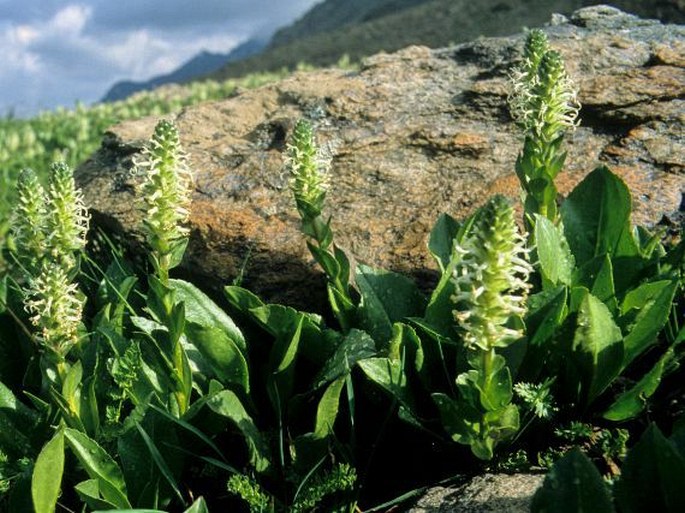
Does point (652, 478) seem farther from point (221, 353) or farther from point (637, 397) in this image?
point (221, 353)

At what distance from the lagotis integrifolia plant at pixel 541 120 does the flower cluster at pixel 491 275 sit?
1.09m

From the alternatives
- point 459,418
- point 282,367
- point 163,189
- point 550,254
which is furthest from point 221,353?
point 550,254

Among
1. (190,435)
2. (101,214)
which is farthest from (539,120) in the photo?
(101,214)

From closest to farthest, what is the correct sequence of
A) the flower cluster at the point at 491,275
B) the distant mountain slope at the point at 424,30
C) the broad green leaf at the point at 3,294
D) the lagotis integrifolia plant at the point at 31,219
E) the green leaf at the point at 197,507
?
the flower cluster at the point at 491,275 → the green leaf at the point at 197,507 → the lagotis integrifolia plant at the point at 31,219 → the broad green leaf at the point at 3,294 → the distant mountain slope at the point at 424,30

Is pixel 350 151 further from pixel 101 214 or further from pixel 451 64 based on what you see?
pixel 101 214

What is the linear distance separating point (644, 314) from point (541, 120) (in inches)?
40.3

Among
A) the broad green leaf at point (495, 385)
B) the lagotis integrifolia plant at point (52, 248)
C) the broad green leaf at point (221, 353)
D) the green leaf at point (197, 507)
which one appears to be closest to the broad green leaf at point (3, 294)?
the lagotis integrifolia plant at point (52, 248)

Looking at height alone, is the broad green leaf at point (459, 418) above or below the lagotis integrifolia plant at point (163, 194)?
below

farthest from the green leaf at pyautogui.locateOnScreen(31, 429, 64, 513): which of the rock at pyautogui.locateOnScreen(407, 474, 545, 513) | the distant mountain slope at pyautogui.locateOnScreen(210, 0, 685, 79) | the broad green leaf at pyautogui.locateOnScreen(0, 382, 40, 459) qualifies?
the distant mountain slope at pyautogui.locateOnScreen(210, 0, 685, 79)

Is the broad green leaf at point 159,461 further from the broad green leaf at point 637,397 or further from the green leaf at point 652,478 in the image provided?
the broad green leaf at point 637,397

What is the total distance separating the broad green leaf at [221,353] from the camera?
3.45 meters

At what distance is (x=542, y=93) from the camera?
3605 mm

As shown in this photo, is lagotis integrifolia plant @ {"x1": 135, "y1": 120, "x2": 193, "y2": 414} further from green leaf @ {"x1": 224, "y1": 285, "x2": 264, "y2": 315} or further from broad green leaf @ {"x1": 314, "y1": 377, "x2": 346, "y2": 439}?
broad green leaf @ {"x1": 314, "y1": 377, "x2": 346, "y2": 439}

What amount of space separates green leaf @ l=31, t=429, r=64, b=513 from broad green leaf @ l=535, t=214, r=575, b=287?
2193 mm
